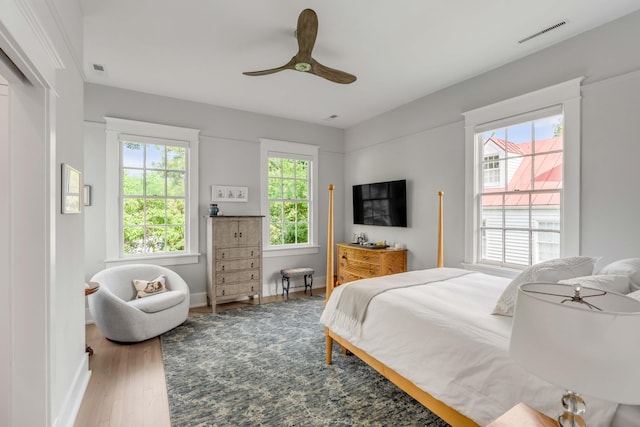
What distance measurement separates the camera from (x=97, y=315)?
3.05 metres

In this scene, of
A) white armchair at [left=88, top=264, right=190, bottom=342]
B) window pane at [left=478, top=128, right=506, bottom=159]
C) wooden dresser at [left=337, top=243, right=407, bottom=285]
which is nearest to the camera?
white armchair at [left=88, top=264, right=190, bottom=342]

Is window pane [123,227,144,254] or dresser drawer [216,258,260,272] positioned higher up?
window pane [123,227,144,254]

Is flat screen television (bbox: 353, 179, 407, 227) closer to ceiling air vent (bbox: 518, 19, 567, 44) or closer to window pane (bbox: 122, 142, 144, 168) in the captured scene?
ceiling air vent (bbox: 518, 19, 567, 44)

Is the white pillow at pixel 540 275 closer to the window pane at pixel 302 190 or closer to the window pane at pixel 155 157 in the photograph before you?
the window pane at pixel 302 190

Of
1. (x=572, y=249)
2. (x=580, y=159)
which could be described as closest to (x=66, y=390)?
(x=572, y=249)

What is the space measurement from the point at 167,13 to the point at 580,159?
12.4 feet

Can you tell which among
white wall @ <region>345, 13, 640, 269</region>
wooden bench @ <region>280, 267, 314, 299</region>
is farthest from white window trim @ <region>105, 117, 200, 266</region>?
white wall @ <region>345, 13, 640, 269</region>

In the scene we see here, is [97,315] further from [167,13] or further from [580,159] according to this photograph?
[580,159]

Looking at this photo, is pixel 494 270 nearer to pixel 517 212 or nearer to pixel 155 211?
pixel 517 212

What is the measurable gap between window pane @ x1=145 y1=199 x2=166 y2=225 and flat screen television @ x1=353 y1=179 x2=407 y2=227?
306 cm

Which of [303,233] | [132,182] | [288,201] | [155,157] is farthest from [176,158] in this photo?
[303,233]

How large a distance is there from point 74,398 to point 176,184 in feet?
9.49

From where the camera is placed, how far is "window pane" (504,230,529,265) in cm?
324

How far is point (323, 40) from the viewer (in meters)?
2.85
